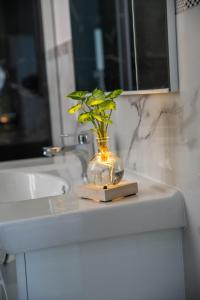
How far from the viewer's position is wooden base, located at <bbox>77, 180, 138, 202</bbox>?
1.19 m

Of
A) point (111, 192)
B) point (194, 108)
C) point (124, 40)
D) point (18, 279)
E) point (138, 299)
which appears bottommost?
point (138, 299)

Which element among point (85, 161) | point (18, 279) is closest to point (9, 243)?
point (18, 279)

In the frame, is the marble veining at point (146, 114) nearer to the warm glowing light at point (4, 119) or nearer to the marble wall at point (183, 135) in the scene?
the marble wall at point (183, 135)

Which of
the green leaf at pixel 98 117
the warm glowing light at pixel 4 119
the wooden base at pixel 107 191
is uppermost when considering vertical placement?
the green leaf at pixel 98 117

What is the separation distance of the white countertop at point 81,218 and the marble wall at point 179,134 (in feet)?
0.18

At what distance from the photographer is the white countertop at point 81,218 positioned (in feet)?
3.52

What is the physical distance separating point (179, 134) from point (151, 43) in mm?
274

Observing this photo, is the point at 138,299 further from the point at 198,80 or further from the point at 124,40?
the point at 124,40

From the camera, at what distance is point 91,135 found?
1717 mm

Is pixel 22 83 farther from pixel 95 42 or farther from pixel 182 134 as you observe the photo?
pixel 182 134

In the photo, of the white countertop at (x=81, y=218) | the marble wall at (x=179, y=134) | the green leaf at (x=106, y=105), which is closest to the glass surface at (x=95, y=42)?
the marble wall at (x=179, y=134)

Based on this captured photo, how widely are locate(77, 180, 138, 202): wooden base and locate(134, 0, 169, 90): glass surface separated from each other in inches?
10.7

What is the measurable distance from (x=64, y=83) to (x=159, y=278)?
4.13ft

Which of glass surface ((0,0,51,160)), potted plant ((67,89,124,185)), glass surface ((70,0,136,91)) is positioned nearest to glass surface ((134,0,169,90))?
potted plant ((67,89,124,185))
